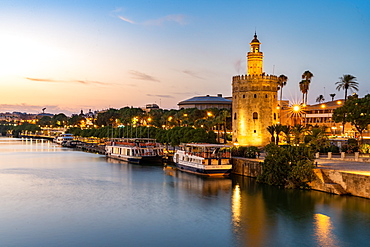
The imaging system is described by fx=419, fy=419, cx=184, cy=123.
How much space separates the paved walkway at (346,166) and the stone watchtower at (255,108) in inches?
839

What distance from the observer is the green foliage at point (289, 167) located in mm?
36969

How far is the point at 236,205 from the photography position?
113 feet

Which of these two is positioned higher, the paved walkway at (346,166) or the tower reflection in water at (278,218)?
the paved walkway at (346,166)

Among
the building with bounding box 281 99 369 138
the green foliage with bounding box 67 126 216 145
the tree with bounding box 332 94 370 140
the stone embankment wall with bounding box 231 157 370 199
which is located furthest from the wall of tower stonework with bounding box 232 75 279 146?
the stone embankment wall with bounding box 231 157 370 199

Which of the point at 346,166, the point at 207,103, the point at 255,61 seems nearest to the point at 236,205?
the point at 346,166

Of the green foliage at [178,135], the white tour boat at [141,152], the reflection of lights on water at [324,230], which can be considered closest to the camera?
the reflection of lights on water at [324,230]

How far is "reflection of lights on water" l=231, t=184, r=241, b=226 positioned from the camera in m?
29.9

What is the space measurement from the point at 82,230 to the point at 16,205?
9.74 meters

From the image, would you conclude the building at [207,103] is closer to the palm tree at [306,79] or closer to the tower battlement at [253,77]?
the palm tree at [306,79]

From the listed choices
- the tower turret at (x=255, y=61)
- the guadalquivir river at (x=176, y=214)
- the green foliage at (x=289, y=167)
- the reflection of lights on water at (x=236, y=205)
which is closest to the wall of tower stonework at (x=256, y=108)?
the tower turret at (x=255, y=61)

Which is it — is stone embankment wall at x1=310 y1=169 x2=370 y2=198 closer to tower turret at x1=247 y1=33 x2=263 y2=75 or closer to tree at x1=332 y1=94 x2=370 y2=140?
tree at x1=332 y1=94 x2=370 y2=140

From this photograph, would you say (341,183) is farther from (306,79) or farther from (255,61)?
(306,79)

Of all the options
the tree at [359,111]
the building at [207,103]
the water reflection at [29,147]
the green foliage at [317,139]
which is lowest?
the water reflection at [29,147]

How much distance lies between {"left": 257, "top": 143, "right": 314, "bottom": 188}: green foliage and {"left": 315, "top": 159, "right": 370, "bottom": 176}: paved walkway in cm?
188
